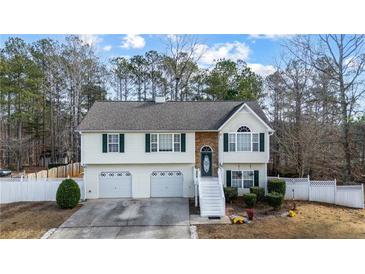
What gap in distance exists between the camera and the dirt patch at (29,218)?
34.5ft

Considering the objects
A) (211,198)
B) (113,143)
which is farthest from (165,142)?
(211,198)

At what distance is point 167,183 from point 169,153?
1879mm

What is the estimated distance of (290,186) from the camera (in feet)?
49.7

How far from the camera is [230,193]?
1452 centimetres

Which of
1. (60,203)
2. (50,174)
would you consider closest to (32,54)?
(50,174)

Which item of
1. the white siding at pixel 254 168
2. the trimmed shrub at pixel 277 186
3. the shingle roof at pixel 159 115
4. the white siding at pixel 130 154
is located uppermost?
the shingle roof at pixel 159 115

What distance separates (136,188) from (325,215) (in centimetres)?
1019

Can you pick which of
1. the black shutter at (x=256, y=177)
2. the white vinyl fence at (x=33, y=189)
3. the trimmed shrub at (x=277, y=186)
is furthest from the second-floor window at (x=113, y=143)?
the trimmed shrub at (x=277, y=186)

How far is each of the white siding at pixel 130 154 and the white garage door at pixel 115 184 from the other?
92 centimetres

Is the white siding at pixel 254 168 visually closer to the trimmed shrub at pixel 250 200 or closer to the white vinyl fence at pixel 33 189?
the trimmed shrub at pixel 250 200

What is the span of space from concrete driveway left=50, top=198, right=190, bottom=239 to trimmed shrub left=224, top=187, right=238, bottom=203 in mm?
2257

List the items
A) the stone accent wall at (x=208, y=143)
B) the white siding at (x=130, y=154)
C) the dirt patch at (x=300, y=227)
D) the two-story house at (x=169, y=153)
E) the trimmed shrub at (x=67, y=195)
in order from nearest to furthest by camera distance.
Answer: the dirt patch at (x=300, y=227)
the trimmed shrub at (x=67, y=195)
the white siding at (x=130, y=154)
the two-story house at (x=169, y=153)
the stone accent wall at (x=208, y=143)

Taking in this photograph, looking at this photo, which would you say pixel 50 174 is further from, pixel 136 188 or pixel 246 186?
pixel 246 186

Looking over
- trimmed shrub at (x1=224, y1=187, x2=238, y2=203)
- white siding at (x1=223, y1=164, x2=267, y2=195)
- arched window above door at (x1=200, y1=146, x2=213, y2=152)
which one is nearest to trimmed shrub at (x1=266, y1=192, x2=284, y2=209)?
trimmed shrub at (x1=224, y1=187, x2=238, y2=203)
